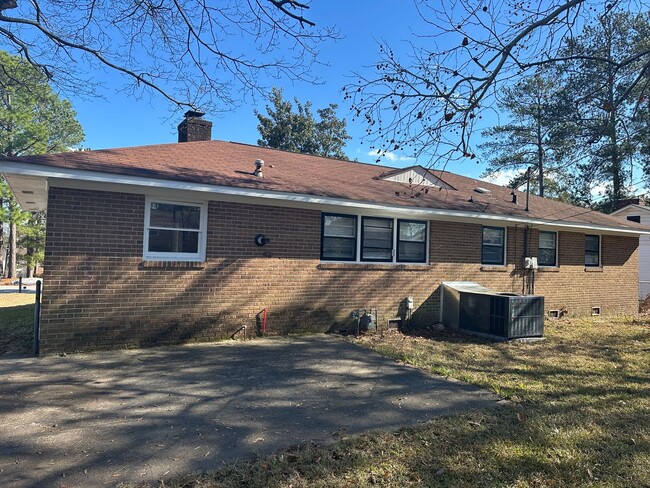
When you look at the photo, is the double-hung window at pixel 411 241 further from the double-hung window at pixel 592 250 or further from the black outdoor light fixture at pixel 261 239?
the double-hung window at pixel 592 250

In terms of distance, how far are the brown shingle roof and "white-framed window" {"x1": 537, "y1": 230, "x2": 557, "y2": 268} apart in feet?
1.89

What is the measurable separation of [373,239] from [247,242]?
10.2ft

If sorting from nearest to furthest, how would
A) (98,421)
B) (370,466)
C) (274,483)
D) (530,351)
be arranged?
(274,483) < (370,466) < (98,421) < (530,351)

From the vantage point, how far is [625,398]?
5.39 meters

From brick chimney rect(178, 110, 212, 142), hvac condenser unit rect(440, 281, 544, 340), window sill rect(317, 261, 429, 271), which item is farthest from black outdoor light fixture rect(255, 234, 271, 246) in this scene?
brick chimney rect(178, 110, 212, 142)

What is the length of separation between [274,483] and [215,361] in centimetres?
375

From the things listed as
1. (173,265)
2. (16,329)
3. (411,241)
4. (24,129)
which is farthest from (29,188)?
(24,129)

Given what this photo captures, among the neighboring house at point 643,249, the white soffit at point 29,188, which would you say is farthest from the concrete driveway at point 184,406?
the neighboring house at point 643,249

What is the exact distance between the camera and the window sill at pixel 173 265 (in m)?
7.46

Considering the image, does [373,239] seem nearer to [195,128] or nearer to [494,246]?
[494,246]

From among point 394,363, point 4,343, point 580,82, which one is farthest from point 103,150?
point 580,82

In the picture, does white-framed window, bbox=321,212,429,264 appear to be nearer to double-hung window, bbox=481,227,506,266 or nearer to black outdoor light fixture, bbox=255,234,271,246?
black outdoor light fixture, bbox=255,234,271,246

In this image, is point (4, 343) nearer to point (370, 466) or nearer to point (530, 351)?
point (370, 466)

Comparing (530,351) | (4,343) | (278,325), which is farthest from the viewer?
(278,325)
